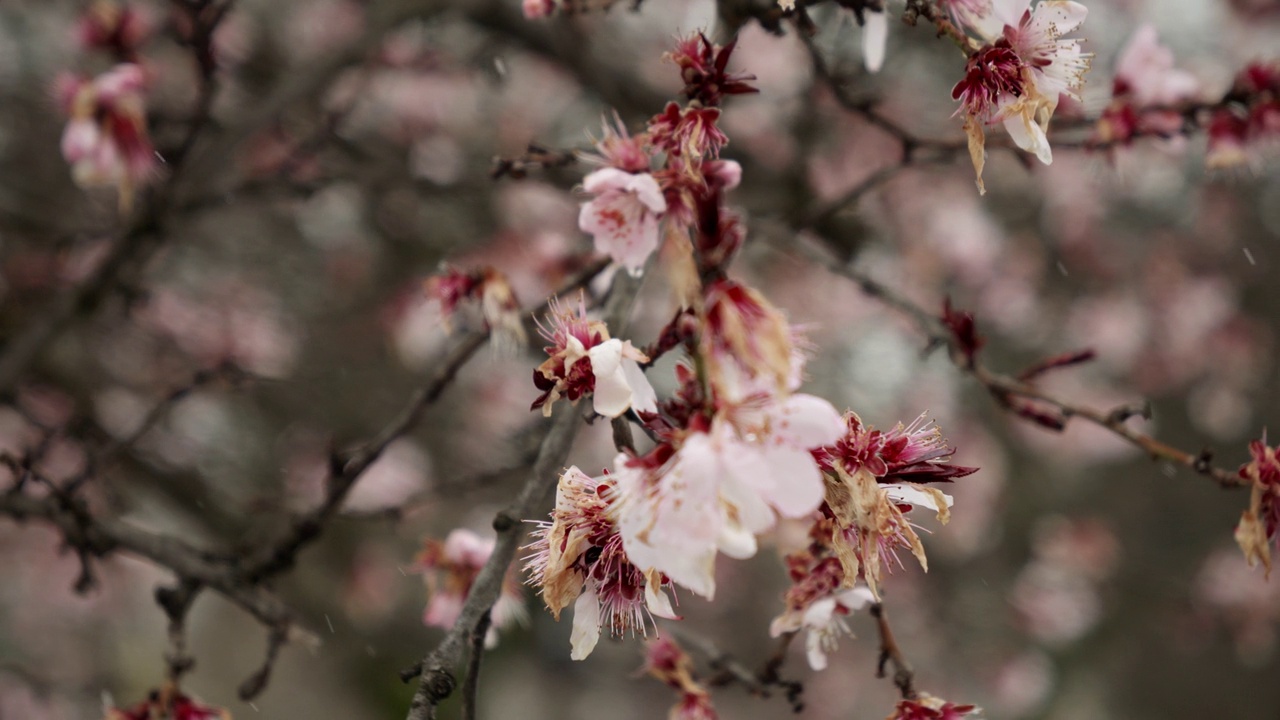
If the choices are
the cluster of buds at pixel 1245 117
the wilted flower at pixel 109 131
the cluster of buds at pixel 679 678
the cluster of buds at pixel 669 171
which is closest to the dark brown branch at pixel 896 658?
the cluster of buds at pixel 679 678

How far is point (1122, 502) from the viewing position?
5.30 metres

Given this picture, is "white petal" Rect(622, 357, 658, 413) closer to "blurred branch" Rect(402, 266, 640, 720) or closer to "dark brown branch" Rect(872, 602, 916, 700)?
"blurred branch" Rect(402, 266, 640, 720)

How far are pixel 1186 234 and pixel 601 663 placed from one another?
607 cm

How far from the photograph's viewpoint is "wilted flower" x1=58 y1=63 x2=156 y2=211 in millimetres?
1743

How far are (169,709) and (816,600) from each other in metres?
0.98

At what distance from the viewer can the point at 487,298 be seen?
130 cm

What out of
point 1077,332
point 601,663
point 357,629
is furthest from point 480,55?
point 601,663

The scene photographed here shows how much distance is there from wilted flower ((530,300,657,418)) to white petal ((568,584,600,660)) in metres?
0.19

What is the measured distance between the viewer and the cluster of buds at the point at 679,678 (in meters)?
1.20

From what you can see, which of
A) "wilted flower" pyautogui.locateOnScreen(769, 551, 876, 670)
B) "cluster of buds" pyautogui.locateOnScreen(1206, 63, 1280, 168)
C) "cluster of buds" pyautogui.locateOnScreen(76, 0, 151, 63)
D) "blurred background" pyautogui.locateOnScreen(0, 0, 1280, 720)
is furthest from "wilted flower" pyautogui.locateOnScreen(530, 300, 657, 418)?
"blurred background" pyautogui.locateOnScreen(0, 0, 1280, 720)

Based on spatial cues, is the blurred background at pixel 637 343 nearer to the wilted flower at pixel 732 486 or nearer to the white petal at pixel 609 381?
the white petal at pixel 609 381

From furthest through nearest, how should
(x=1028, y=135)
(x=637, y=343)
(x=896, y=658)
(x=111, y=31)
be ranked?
1. (x=637, y=343)
2. (x=111, y=31)
3. (x=896, y=658)
4. (x=1028, y=135)

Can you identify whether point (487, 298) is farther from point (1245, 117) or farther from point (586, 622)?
point (1245, 117)

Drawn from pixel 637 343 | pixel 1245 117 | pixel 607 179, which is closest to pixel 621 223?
pixel 607 179
